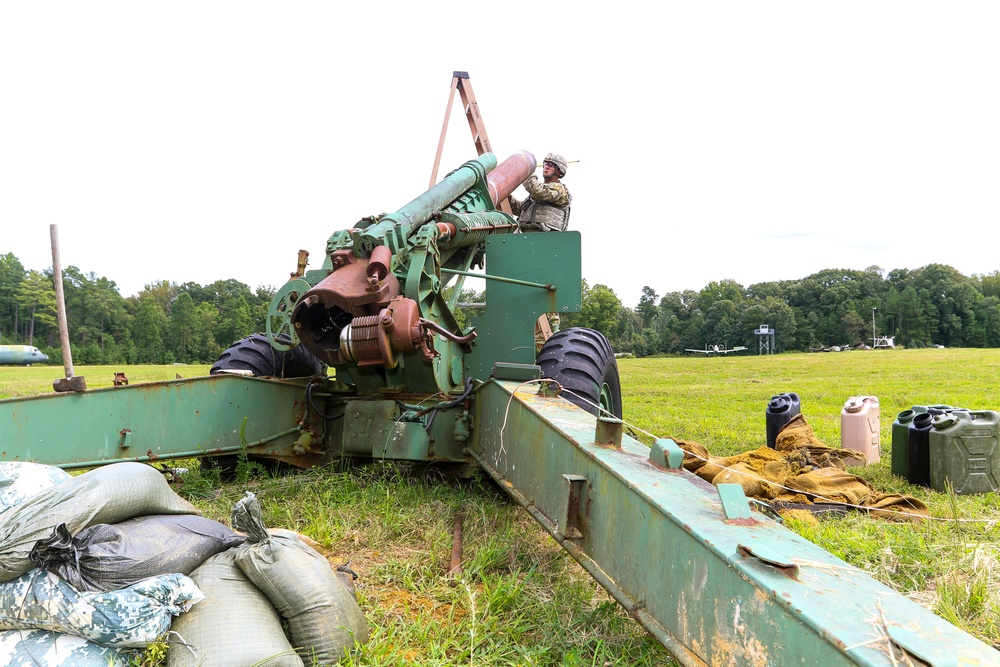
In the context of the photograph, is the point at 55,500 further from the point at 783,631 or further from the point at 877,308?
the point at 877,308

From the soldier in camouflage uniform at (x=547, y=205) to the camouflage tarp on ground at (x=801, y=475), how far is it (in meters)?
2.02

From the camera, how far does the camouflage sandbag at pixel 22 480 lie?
2523 mm

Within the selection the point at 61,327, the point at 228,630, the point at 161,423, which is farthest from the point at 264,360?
the point at 228,630

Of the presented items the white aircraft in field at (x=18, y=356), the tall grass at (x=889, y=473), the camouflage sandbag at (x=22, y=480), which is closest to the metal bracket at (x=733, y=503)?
the tall grass at (x=889, y=473)

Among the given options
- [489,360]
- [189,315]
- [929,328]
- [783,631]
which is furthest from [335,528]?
[929,328]

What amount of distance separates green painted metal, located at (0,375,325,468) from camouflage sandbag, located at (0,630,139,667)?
1.57 metres

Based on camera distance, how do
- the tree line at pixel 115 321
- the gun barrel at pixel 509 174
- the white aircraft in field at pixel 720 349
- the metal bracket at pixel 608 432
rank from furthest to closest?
the white aircraft in field at pixel 720 349
the tree line at pixel 115 321
the gun barrel at pixel 509 174
the metal bracket at pixel 608 432

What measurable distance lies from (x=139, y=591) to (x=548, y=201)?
5.56 metres

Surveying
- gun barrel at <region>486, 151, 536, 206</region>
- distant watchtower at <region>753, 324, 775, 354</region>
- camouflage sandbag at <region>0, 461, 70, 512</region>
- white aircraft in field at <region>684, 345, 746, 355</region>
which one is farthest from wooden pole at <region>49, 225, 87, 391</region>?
distant watchtower at <region>753, 324, 775, 354</region>

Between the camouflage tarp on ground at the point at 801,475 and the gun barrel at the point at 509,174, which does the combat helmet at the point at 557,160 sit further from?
the camouflage tarp on ground at the point at 801,475

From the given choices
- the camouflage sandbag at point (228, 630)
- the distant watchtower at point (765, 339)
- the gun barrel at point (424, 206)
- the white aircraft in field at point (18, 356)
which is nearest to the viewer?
the camouflage sandbag at point (228, 630)

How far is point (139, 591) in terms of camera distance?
6.66ft

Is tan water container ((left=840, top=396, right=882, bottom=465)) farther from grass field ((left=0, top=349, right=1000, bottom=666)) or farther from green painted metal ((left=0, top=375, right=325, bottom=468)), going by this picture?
green painted metal ((left=0, top=375, right=325, bottom=468))

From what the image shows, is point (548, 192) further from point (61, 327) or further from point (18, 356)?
point (18, 356)
